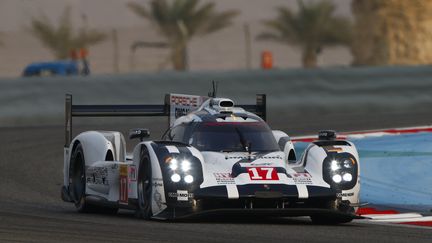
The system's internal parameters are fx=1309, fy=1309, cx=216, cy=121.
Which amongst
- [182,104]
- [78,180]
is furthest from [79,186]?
[182,104]

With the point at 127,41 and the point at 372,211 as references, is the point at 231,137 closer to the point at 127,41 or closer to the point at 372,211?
the point at 372,211

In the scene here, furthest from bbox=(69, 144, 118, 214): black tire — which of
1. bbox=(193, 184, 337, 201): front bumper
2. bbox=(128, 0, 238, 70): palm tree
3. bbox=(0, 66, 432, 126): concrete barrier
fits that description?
bbox=(128, 0, 238, 70): palm tree

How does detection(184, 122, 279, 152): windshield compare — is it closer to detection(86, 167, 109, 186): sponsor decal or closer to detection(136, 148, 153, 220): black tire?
detection(136, 148, 153, 220): black tire

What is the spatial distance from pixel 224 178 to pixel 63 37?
121 feet

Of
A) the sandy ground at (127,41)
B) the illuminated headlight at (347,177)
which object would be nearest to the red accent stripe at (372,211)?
the illuminated headlight at (347,177)

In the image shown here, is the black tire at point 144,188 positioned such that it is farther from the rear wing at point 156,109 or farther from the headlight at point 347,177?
the rear wing at point 156,109

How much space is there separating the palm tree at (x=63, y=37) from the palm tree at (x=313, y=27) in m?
6.63

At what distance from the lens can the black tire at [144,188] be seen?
12.3 meters

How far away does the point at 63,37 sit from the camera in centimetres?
4822

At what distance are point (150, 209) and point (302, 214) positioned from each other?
142 cm

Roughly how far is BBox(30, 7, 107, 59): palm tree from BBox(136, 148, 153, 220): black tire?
3459 centimetres

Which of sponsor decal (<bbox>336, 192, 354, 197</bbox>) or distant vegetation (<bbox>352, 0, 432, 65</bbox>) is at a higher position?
distant vegetation (<bbox>352, 0, 432, 65</bbox>)

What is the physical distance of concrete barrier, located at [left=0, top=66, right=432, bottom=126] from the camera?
83.4 feet

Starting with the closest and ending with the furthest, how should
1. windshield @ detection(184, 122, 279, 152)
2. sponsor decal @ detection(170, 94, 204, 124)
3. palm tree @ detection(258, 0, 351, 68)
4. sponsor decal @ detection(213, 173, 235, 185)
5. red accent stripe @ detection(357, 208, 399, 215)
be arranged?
1. sponsor decal @ detection(213, 173, 235, 185)
2. windshield @ detection(184, 122, 279, 152)
3. red accent stripe @ detection(357, 208, 399, 215)
4. sponsor decal @ detection(170, 94, 204, 124)
5. palm tree @ detection(258, 0, 351, 68)
